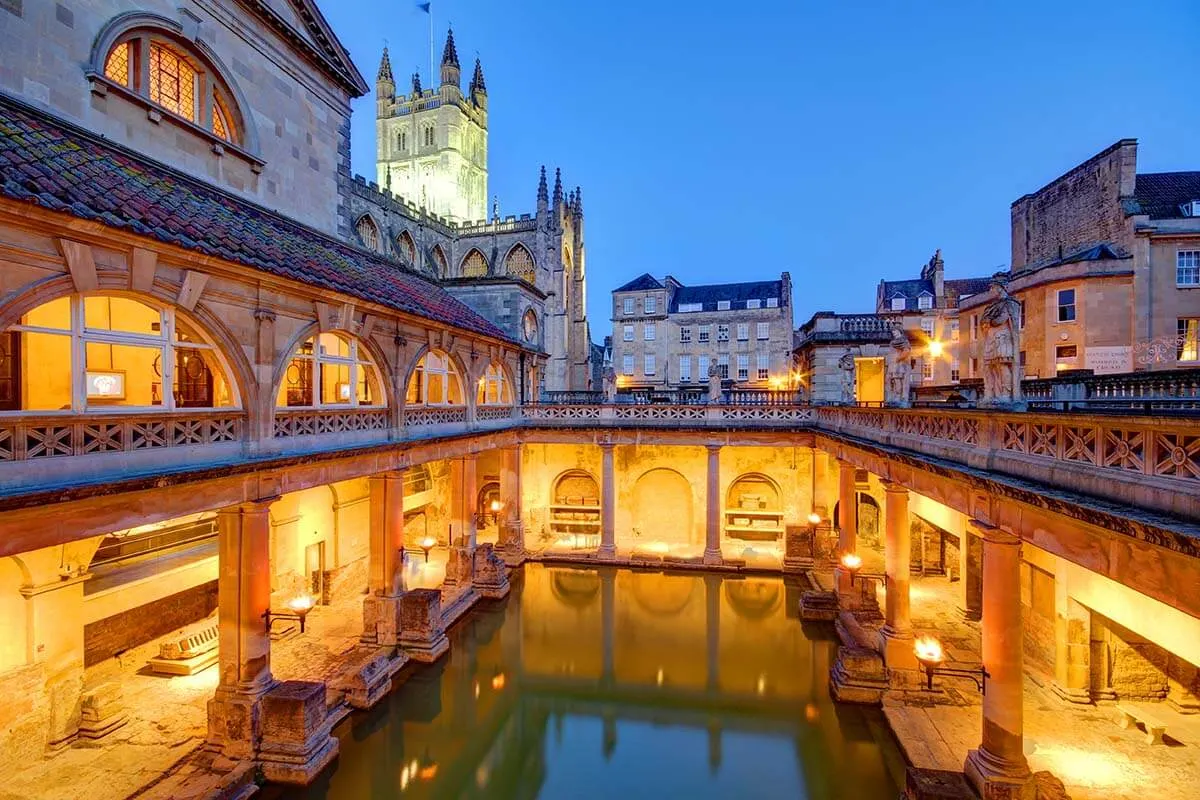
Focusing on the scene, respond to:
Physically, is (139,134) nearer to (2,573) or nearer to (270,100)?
(270,100)

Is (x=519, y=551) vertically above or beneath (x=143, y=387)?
beneath

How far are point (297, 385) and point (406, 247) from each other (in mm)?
25996

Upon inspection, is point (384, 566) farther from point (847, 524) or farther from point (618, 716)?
point (847, 524)

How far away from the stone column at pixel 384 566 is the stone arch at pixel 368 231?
2804 centimetres

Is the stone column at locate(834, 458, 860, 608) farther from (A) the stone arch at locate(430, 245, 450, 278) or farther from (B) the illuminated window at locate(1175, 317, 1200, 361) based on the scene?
(A) the stone arch at locate(430, 245, 450, 278)

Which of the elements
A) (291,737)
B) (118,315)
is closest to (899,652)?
(291,737)

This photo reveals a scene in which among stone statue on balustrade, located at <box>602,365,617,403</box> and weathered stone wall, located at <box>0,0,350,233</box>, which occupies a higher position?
weathered stone wall, located at <box>0,0,350,233</box>

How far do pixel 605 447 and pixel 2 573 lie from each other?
721 inches

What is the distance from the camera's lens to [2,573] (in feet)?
34.2

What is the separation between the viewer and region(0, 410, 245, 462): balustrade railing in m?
7.39

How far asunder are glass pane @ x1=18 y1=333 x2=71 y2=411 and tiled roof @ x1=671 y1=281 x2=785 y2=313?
45.0 metres

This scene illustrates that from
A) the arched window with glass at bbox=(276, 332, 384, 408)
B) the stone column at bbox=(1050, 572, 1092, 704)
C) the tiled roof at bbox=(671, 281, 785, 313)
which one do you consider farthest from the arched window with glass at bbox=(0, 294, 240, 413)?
the tiled roof at bbox=(671, 281, 785, 313)

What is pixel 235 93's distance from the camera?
14.9 meters

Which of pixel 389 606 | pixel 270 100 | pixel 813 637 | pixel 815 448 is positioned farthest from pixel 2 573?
pixel 815 448
